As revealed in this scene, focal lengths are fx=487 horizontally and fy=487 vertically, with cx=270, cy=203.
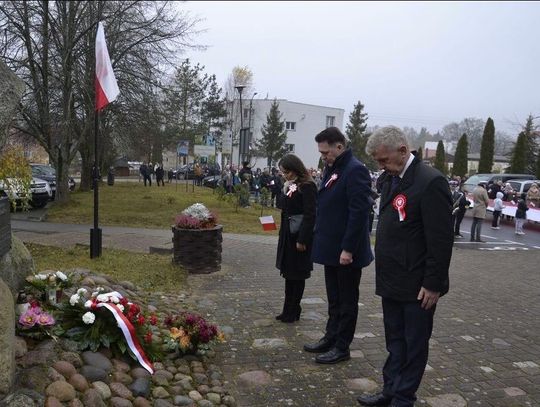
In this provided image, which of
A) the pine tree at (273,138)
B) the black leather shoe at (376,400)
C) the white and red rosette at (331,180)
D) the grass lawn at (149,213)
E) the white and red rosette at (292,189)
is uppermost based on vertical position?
the pine tree at (273,138)

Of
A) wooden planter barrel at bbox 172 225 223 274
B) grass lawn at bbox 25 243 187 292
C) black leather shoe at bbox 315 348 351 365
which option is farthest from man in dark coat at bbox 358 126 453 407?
wooden planter barrel at bbox 172 225 223 274

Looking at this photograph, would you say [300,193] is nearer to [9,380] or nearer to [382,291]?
[382,291]

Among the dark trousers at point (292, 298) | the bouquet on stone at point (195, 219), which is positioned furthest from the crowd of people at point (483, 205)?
the dark trousers at point (292, 298)

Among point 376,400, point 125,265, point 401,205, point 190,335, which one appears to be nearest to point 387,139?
point 401,205

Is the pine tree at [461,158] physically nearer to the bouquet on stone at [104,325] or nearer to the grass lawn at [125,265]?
the grass lawn at [125,265]

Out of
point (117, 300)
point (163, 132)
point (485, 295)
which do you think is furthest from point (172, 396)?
point (163, 132)

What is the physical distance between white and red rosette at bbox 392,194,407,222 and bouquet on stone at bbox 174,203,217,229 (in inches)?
189

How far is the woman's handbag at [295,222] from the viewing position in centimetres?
506

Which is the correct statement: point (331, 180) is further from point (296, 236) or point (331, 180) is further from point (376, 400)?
point (376, 400)

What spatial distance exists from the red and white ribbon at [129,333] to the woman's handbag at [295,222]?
195cm

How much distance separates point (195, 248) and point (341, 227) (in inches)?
149

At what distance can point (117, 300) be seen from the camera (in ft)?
13.0

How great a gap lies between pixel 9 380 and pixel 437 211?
2.71 meters

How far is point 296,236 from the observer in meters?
5.11
